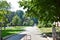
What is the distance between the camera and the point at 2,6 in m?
36.8

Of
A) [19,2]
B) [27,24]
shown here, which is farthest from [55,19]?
[27,24]

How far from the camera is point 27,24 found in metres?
161

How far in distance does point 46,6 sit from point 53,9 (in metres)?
1.98

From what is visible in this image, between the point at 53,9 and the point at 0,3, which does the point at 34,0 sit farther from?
the point at 0,3

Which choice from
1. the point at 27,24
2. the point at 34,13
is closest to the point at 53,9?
the point at 34,13

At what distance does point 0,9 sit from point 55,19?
10.3 metres

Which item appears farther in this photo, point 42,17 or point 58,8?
point 42,17

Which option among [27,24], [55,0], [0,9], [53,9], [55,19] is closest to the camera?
[55,0]

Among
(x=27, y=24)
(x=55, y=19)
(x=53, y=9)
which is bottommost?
(x=27, y=24)

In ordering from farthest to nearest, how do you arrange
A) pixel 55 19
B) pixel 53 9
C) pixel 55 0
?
pixel 55 19, pixel 53 9, pixel 55 0

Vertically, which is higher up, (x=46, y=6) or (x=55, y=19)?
(x=46, y=6)

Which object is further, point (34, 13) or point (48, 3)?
point (34, 13)

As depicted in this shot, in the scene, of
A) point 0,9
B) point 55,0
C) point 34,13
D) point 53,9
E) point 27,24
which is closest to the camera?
point 55,0

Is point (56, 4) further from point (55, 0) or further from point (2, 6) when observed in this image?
point (2, 6)
